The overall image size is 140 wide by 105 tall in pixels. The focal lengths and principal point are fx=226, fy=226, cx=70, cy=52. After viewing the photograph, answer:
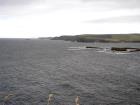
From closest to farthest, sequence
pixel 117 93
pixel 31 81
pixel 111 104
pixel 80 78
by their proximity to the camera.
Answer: pixel 111 104
pixel 117 93
pixel 31 81
pixel 80 78

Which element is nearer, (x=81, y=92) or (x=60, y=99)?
(x=60, y=99)

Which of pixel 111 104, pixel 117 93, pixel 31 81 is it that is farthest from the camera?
pixel 31 81

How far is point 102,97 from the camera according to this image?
43250 millimetres

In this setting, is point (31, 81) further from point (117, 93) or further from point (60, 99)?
point (117, 93)

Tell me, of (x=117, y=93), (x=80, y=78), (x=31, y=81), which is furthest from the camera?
(x=80, y=78)

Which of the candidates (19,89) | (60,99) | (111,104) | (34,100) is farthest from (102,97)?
(19,89)

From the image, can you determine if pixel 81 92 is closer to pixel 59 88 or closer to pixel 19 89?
pixel 59 88

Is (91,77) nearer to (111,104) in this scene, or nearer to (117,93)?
(117,93)

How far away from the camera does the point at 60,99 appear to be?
137 feet

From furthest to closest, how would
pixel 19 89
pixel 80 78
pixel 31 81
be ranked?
pixel 80 78, pixel 31 81, pixel 19 89

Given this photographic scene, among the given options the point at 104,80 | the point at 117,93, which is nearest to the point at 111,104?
the point at 117,93

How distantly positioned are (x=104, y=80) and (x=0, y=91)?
26.0m

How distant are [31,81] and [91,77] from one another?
54.2 ft

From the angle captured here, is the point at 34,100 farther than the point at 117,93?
No
